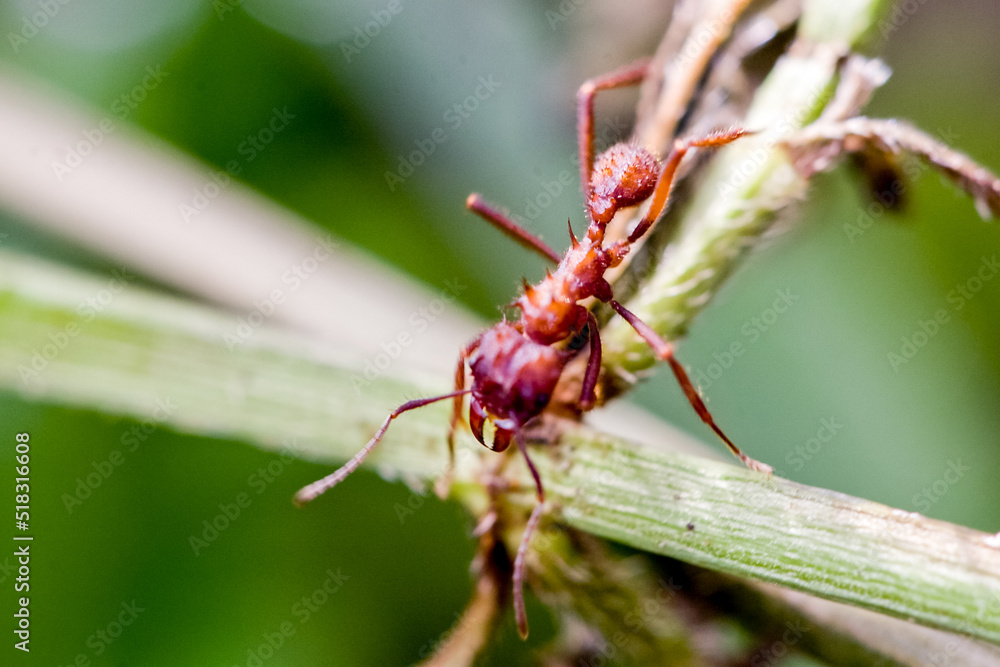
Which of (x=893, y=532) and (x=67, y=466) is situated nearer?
(x=893, y=532)

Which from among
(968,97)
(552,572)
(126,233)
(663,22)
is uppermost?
(968,97)

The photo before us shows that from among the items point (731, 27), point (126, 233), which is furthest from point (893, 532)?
point (126, 233)

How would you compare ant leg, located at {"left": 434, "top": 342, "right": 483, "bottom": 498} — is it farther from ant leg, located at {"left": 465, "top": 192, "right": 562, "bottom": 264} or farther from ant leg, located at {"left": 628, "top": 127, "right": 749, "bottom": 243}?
ant leg, located at {"left": 628, "top": 127, "right": 749, "bottom": 243}

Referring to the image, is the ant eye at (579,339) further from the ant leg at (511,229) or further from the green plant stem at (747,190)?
the ant leg at (511,229)

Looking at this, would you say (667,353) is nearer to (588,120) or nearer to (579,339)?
(579,339)

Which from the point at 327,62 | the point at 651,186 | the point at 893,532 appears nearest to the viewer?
the point at 893,532

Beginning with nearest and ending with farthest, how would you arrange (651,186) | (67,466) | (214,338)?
(214,338) → (651,186) → (67,466)

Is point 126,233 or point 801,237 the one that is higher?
point 801,237

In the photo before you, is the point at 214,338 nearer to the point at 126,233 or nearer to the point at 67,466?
the point at 67,466
